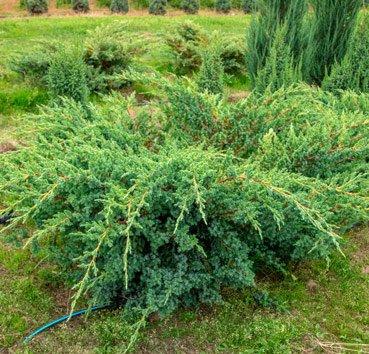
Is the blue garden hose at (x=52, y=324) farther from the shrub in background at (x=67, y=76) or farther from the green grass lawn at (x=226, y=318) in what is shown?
the shrub in background at (x=67, y=76)

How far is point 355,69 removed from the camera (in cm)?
637

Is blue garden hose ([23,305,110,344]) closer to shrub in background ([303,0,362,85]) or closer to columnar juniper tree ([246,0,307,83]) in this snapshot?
columnar juniper tree ([246,0,307,83])

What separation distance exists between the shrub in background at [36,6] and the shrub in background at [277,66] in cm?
1543

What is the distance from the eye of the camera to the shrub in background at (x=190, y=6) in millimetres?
21141

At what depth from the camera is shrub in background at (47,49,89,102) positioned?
Result: 20.5 ft

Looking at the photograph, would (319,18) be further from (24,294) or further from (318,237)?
(24,294)

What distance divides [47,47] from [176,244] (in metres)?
5.27

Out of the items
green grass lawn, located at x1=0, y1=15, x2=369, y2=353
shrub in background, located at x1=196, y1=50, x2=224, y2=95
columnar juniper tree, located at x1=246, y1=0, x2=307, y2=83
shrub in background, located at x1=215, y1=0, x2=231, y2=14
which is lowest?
shrub in background, located at x1=215, y1=0, x2=231, y2=14

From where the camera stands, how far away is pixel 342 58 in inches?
274

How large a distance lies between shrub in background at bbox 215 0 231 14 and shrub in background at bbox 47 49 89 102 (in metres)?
16.3

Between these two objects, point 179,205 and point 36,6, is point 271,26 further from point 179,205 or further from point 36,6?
point 36,6

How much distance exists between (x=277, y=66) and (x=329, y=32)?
971 millimetres

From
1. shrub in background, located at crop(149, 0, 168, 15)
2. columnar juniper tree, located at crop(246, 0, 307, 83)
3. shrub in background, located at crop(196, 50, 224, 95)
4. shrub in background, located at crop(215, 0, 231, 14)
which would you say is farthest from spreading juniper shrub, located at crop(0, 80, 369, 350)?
shrub in background, located at crop(215, 0, 231, 14)

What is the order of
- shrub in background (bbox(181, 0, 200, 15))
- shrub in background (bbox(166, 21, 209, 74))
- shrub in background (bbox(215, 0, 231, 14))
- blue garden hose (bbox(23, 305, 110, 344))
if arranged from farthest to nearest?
1. shrub in background (bbox(215, 0, 231, 14))
2. shrub in background (bbox(181, 0, 200, 15))
3. shrub in background (bbox(166, 21, 209, 74))
4. blue garden hose (bbox(23, 305, 110, 344))
